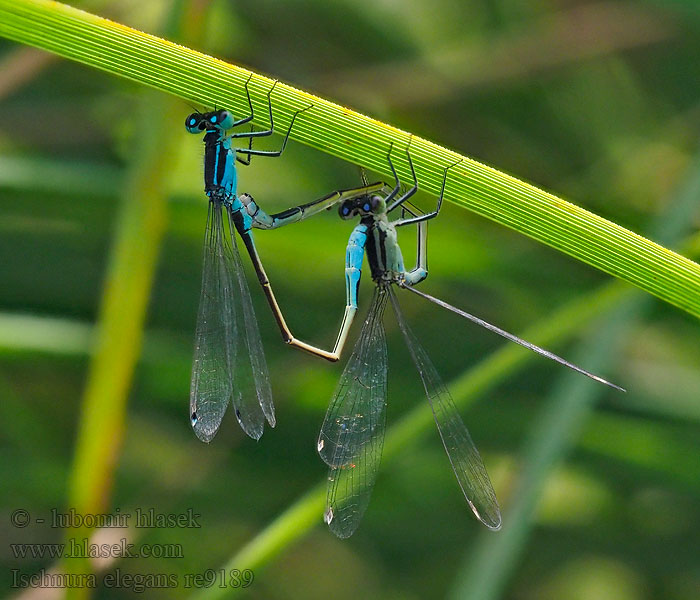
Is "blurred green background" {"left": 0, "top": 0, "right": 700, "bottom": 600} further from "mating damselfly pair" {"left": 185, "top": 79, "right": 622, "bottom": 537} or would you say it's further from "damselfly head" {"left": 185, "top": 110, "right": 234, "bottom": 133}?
"damselfly head" {"left": 185, "top": 110, "right": 234, "bottom": 133}

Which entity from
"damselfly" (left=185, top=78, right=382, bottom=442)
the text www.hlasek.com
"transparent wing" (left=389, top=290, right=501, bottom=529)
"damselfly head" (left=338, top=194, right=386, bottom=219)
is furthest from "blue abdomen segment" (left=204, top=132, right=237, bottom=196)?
the text www.hlasek.com

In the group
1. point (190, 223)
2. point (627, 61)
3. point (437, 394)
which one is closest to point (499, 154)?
point (627, 61)

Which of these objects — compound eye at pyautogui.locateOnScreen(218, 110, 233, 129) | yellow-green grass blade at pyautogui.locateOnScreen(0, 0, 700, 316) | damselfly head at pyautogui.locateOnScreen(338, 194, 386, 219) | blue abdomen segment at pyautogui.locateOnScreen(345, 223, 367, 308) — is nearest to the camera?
yellow-green grass blade at pyautogui.locateOnScreen(0, 0, 700, 316)

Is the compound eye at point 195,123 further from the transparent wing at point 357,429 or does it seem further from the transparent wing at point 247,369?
the transparent wing at point 357,429

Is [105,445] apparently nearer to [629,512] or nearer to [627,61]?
[629,512]

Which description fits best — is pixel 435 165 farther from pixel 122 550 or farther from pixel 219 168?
pixel 122 550
